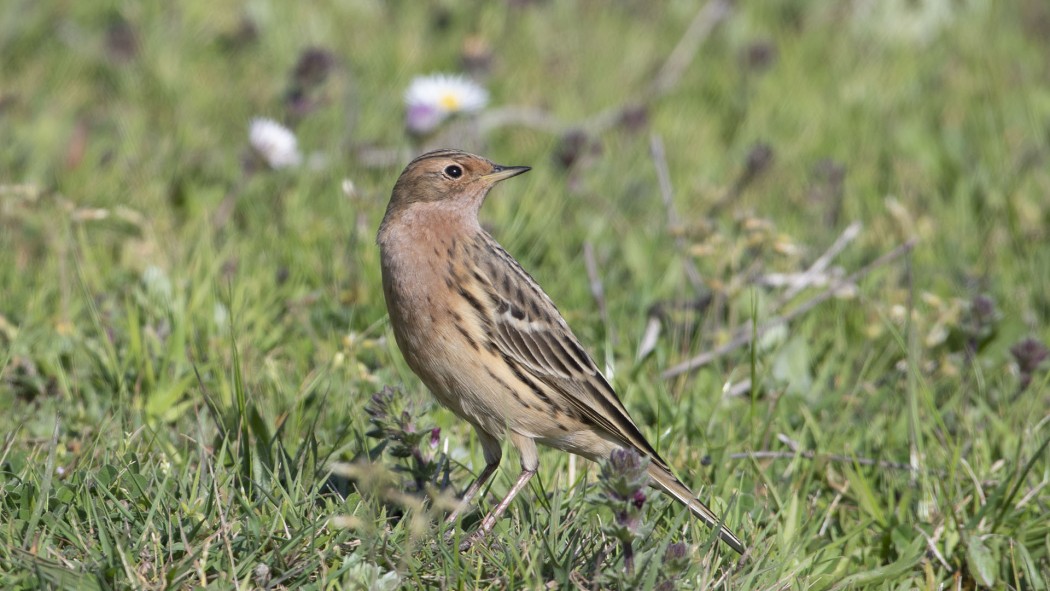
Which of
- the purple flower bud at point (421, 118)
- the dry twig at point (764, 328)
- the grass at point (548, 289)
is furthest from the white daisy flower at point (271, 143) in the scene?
the dry twig at point (764, 328)

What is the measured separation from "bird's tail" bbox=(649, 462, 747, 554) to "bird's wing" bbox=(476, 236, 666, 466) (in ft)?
0.84

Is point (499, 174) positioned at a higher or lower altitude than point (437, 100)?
higher

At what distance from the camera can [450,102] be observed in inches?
328

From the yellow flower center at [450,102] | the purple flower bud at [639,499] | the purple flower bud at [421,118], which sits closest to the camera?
the purple flower bud at [639,499]

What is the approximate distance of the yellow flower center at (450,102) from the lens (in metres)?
8.27

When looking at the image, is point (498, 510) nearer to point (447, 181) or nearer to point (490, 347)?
point (490, 347)

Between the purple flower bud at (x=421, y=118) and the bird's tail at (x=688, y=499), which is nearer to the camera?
the bird's tail at (x=688, y=499)

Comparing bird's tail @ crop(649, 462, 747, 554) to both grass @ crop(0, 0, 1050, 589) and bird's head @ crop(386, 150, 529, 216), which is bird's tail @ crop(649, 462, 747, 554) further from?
bird's head @ crop(386, 150, 529, 216)

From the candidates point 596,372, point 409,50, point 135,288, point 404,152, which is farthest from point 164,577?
point 409,50

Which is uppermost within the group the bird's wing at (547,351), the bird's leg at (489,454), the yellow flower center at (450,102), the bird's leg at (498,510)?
the yellow flower center at (450,102)

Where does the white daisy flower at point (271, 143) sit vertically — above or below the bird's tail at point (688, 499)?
above

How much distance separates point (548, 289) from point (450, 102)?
196 cm

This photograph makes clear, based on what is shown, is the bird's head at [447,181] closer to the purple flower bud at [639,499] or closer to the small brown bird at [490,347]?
the small brown bird at [490,347]

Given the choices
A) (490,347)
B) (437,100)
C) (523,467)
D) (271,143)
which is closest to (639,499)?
(523,467)
